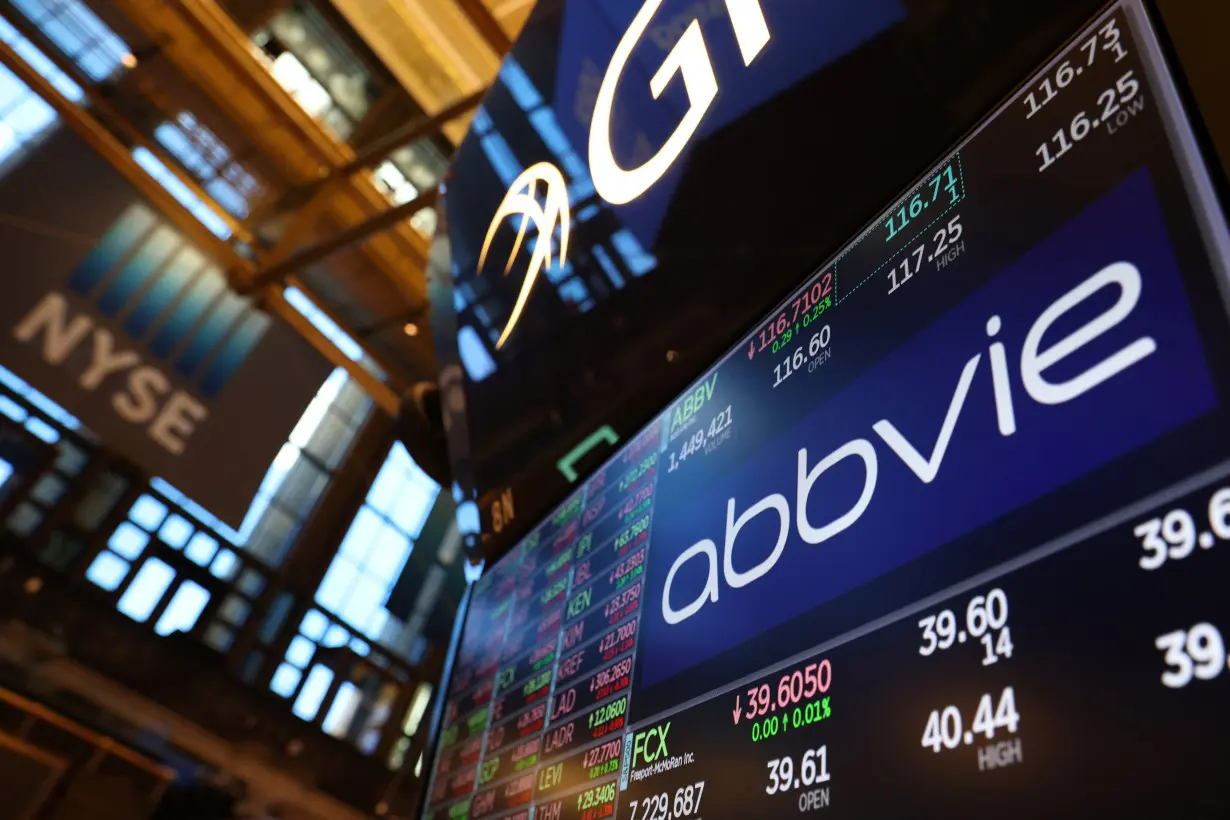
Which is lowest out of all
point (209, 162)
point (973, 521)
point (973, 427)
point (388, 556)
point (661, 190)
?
point (973, 521)

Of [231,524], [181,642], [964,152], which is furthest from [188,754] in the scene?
[964,152]

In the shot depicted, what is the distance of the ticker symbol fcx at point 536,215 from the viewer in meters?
2.89

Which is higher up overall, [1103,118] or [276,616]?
[276,616]

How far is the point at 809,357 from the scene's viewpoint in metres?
1.63

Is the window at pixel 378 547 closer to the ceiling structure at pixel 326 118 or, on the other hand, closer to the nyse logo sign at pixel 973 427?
the ceiling structure at pixel 326 118

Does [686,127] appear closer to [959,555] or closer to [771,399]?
[771,399]

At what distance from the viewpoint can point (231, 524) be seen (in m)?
6.45

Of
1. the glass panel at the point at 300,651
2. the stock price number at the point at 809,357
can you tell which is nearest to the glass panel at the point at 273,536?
the glass panel at the point at 300,651

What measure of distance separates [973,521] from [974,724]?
237mm

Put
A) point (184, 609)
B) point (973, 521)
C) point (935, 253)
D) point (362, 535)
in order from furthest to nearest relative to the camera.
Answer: point (362, 535), point (184, 609), point (935, 253), point (973, 521)

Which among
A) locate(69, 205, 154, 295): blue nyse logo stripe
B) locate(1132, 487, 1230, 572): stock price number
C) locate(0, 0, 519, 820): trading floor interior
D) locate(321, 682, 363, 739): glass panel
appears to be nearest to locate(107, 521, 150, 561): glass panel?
locate(0, 0, 519, 820): trading floor interior

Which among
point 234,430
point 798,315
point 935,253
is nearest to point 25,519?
point 234,430

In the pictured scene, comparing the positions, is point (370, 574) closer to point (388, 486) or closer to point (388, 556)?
point (388, 556)

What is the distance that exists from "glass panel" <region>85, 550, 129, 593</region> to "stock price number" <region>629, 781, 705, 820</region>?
9.24m
